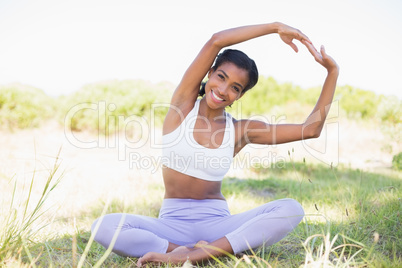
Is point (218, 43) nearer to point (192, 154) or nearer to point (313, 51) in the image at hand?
point (313, 51)

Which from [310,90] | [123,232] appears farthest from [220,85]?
[310,90]

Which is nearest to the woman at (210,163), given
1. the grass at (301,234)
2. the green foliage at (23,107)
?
the grass at (301,234)

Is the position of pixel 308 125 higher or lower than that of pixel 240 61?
lower

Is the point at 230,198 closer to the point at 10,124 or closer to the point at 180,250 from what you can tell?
the point at 180,250

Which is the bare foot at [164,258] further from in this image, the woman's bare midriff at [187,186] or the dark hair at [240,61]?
the dark hair at [240,61]

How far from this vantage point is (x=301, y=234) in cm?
283

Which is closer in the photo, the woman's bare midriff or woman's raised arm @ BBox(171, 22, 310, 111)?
woman's raised arm @ BBox(171, 22, 310, 111)

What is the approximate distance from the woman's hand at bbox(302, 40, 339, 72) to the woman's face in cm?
47

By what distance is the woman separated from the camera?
7.50 ft

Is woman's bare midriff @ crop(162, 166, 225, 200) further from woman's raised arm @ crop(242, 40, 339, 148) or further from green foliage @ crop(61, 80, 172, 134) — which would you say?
green foliage @ crop(61, 80, 172, 134)

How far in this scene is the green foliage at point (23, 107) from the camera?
9484 millimetres

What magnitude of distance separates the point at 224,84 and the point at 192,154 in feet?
1.81

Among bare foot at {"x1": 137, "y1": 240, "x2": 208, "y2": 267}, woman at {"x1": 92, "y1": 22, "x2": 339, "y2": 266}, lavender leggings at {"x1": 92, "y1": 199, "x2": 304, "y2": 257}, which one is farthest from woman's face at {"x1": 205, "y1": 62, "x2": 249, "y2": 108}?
bare foot at {"x1": 137, "y1": 240, "x2": 208, "y2": 267}

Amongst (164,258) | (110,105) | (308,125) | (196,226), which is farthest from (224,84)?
(110,105)
